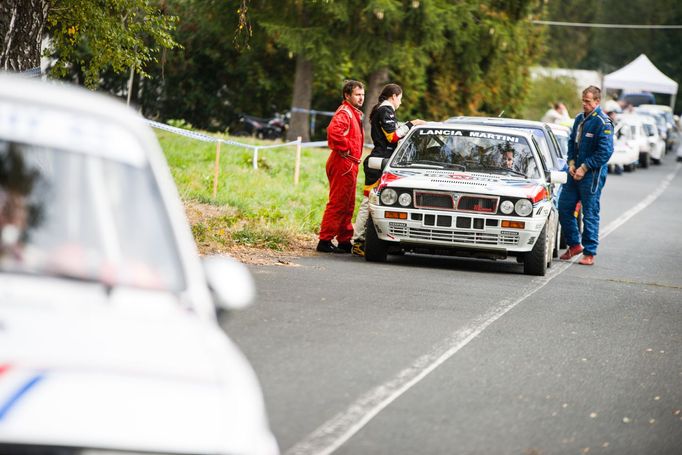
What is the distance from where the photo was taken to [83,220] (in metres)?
4.20

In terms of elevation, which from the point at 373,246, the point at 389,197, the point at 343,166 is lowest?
the point at 373,246

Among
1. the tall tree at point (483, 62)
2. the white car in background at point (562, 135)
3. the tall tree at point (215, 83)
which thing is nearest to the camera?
the white car in background at point (562, 135)

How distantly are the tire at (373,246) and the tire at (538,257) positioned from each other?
1.49 m

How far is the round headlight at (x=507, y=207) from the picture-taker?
13508 millimetres

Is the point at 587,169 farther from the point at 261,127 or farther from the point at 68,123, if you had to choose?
the point at 261,127

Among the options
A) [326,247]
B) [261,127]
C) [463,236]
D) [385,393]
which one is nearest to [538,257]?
[463,236]

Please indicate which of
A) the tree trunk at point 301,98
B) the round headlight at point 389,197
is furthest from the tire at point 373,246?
the tree trunk at point 301,98

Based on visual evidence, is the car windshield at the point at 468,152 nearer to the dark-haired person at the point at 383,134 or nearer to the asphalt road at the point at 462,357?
the dark-haired person at the point at 383,134

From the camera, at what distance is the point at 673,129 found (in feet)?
208

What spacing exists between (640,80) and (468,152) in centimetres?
4700

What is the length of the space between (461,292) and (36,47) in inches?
179

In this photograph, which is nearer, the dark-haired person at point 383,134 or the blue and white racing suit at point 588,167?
the dark-haired person at point 383,134

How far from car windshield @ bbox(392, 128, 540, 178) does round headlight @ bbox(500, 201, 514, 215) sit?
2.32ft

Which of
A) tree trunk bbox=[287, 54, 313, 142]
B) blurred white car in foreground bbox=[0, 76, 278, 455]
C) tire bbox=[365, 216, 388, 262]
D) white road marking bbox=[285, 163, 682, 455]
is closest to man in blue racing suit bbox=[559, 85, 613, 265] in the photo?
tire bbox=[365, 216, 388, 262]
